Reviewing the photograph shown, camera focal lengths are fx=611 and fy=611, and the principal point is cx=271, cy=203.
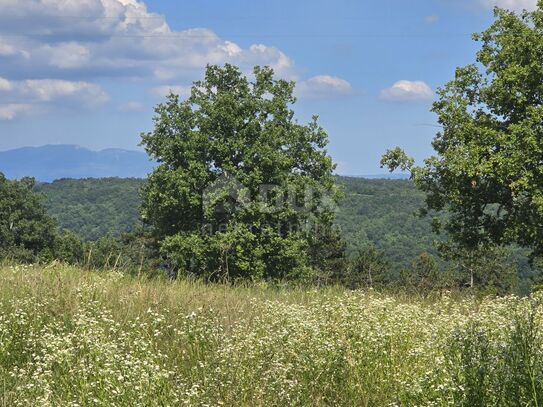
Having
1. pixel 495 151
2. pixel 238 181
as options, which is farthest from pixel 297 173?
pixel 495 151

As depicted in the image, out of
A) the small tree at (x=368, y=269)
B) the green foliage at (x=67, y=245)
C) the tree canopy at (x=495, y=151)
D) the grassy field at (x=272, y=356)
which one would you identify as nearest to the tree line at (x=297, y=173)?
the tree canopy at (x=495, y=151)

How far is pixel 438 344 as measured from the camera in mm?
5828

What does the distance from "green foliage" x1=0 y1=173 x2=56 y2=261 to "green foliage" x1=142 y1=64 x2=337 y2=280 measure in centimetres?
4255

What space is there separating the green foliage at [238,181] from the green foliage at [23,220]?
140 ft

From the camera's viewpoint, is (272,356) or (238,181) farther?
(238,181)

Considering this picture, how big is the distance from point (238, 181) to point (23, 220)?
168 ft

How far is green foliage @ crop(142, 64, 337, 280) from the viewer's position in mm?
41219

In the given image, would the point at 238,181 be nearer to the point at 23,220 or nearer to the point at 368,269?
the point at 23,220

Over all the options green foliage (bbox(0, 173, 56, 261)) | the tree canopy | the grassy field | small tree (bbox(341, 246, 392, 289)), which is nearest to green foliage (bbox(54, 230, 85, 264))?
green foliage (bbox(0, 173, 56, 261))

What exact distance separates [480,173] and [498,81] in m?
5.04

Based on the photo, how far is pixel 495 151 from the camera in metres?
30.7

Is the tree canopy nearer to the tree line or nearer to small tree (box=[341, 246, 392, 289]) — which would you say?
the tree line

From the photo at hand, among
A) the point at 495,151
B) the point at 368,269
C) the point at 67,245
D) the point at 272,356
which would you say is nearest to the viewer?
the point at 272,356

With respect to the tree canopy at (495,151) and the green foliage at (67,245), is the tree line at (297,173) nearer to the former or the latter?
the tree canopy at (495,151)
